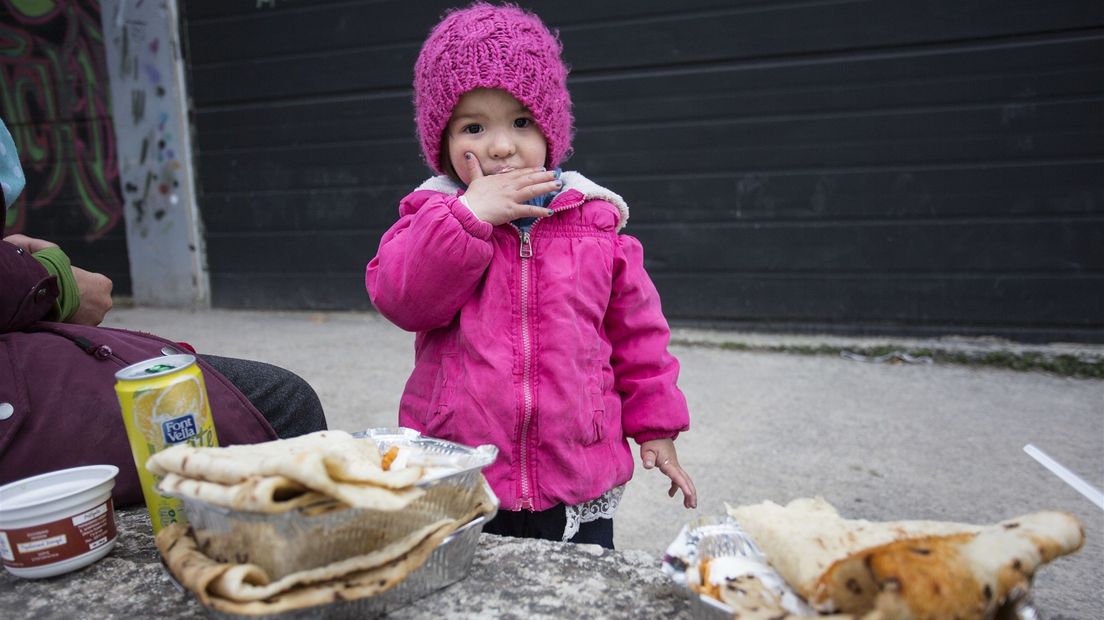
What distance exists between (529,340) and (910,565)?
0.88 m

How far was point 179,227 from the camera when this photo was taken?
19.2 feet

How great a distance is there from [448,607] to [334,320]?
4.72 meters

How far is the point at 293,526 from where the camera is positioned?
3.12 ft

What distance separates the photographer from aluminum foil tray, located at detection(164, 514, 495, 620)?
1.02 meters

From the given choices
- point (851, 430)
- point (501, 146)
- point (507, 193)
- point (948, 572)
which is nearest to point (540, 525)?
point (507, 193)

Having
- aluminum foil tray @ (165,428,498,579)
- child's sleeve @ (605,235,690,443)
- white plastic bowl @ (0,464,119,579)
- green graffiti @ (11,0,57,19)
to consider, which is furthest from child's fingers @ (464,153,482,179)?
green graffiti @ (11,0,57,19)

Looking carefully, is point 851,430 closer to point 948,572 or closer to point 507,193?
point 507,193

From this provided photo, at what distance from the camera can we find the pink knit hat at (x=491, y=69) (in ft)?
5.01

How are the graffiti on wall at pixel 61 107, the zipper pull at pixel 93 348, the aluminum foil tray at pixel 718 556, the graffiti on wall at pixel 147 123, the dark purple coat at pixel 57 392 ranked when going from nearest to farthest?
the aluminum foil tray at pixel 718 556 < the dark purple coat at pixel 57 392 < the zipper pull at pixel 93 348 < the graffiti on wall at pixel 147 123 < the graffiti on wall at pixel 61 107

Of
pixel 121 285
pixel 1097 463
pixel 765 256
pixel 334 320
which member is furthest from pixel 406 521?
pixel 121 285

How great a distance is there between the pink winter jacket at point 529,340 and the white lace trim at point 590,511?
0.17 feet

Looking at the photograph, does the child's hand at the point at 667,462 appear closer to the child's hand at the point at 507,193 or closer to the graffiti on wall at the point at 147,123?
the child's hand at the point at 507,193

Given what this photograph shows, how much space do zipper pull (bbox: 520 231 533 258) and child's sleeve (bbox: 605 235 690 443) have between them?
0.66 feet

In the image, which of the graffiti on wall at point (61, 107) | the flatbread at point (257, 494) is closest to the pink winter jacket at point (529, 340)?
the flatbread at point (257, 494)
